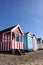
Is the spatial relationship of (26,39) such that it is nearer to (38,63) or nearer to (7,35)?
(7,35)

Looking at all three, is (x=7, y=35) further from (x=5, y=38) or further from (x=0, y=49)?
(x=0, y=49)

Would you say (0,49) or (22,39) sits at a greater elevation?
(22,39)

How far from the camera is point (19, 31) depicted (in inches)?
1052

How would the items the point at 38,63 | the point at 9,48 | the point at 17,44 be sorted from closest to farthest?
the point at 38,63
the point at 9,48
the point at 17,44

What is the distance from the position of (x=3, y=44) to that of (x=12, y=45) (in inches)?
56.4

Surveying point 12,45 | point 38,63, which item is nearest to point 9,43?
point 12,45

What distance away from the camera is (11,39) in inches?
872

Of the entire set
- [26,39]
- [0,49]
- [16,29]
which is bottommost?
[0,49]

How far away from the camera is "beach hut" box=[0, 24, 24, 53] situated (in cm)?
2166

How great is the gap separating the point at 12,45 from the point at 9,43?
0.53m

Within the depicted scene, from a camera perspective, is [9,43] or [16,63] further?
[9,43]

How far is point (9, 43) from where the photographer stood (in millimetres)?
21609

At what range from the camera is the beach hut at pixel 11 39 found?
21656 millimetres

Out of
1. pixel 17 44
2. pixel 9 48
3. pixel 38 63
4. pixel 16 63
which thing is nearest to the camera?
pixel 16 63
